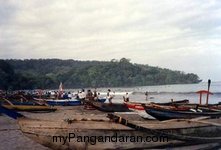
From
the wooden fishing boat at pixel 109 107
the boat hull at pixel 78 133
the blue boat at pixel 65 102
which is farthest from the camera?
the blue boat at pixel 65 102

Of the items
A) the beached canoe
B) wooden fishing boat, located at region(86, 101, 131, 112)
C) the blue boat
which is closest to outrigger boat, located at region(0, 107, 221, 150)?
the beached canoe

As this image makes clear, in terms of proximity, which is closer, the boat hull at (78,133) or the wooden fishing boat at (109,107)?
the boat hull at (78,133)

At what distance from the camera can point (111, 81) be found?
611 feet

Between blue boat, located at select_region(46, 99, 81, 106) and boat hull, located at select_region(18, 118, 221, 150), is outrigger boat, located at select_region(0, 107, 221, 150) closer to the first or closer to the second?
boat hull, located at select_region(18, 118, 221, 150)

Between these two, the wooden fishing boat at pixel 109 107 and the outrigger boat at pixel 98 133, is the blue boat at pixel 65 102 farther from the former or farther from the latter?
the outrigger boat at pixel 98 133

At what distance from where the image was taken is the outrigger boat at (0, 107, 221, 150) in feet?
38.4

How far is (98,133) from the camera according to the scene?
11.9 m

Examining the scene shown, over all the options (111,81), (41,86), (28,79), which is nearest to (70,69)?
(111,81)

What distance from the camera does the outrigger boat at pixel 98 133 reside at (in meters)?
11.7

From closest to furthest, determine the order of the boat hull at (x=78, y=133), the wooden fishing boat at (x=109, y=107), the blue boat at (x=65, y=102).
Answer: the boat hull at (x=78, y=133)
the wooden fishing boat at (x=109, y=107)
the blue boat at (x=65, y=102)

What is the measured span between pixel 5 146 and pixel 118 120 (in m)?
Answer: 5.43

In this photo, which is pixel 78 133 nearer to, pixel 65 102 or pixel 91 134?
pixel 91 134

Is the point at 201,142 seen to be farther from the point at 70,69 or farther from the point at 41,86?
the point at 70,69

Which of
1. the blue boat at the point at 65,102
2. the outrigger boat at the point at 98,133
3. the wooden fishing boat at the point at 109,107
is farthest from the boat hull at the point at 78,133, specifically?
the blue boat at the point at 65,102
